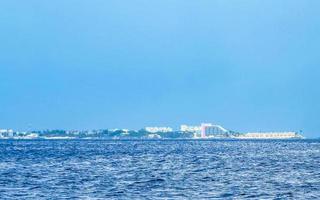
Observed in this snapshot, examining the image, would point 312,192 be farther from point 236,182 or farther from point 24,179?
point 24,179

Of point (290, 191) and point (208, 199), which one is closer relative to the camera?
point (208, 199)

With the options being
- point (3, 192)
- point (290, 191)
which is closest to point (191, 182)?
point (290, 191)

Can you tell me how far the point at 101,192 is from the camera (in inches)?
2135

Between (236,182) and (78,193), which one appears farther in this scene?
(236,182)

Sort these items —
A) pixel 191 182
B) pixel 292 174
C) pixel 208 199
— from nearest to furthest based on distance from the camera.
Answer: pixel 208 199 → pixel 191 182 → pixel 292 174

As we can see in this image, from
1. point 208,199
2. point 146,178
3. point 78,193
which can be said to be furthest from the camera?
point 146,178

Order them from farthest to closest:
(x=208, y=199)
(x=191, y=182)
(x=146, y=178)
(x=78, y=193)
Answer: (x=146, y=178) < (x=191, y=182) < (x=78, y=193) < (x=208, y=199)

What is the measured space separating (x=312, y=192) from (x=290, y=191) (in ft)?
4.86

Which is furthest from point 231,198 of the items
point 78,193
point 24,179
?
point 24,179

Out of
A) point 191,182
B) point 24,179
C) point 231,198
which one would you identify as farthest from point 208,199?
point 24,179

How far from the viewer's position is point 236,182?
211 feet

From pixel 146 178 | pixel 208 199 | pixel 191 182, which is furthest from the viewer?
pixel 146 178

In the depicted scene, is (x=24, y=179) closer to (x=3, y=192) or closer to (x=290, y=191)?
(x=3, y=192)

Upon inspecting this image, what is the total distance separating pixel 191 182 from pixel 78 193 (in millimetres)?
13161
